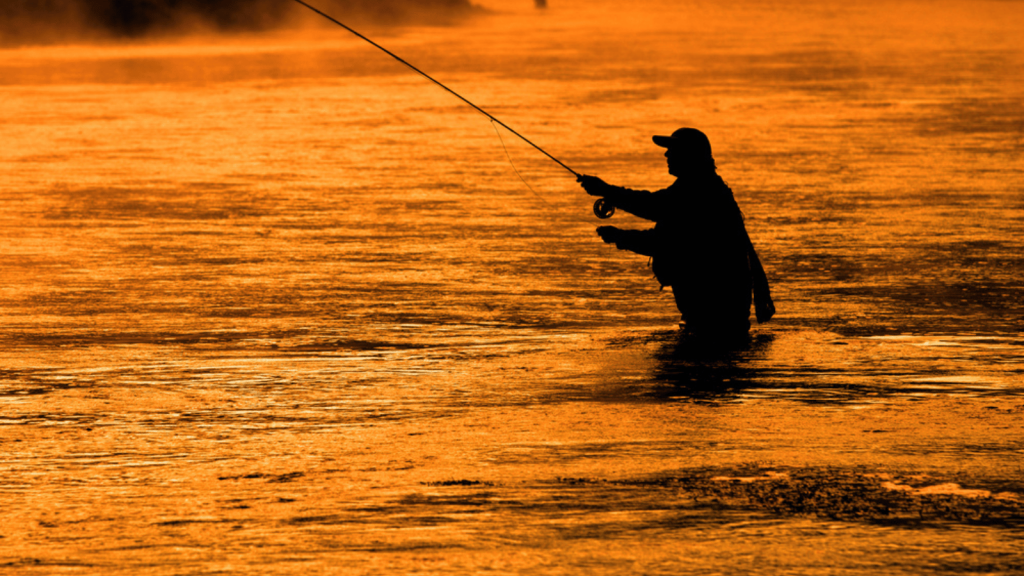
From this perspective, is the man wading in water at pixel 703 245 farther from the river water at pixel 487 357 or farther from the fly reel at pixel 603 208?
the fly reel at pixel 603 208

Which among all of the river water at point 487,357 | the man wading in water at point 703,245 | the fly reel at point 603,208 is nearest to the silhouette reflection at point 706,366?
the river water at point 487,357

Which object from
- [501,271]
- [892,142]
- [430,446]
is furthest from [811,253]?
[892,142]

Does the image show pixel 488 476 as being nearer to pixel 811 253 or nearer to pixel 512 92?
pixel 811 253

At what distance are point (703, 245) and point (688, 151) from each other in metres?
0.48

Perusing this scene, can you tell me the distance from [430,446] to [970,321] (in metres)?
3.70

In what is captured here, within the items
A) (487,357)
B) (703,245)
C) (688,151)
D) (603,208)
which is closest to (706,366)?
(703,245)

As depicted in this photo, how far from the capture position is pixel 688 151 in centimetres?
873

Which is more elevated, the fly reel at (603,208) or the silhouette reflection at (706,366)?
the fly reel at (603,208)

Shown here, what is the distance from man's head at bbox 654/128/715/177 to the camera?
8719 millimetres

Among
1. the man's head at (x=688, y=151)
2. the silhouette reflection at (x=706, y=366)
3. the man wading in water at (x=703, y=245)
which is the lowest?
the silhouette reflection at (x=706, y=366)

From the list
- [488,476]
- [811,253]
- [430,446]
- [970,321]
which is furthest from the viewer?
[811,253]

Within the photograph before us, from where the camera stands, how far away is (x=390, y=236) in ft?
40.2

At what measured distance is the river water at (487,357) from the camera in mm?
5562

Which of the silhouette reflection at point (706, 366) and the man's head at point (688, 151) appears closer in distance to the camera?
the silhouette reflection at point (706, 366)
